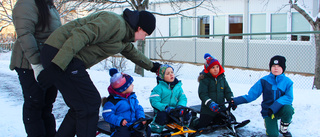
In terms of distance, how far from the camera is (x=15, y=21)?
290cm

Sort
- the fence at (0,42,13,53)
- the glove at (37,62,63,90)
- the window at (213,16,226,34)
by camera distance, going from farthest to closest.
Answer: the fence at (0,42,13,53), the window at (213,16,226,34), the glove at (37,62,63,90)

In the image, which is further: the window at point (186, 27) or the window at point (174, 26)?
the window at point (174, 26)

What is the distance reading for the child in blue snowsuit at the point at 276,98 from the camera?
3.85 metres

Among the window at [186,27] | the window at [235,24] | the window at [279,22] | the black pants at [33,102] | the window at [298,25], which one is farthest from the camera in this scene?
the window at [186,27]

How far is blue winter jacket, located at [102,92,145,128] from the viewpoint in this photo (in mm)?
3389

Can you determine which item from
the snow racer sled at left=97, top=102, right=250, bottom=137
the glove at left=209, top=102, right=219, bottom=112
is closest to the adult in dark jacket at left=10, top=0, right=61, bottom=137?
the snow racer sled at left=97, top=102, right=250, bottom=137

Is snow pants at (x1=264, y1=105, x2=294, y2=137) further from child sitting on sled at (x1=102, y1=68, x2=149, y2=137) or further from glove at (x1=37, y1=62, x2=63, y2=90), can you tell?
glove at (x1=37, y1=62, x2=63, y2=90)

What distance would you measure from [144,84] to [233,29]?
8.49m

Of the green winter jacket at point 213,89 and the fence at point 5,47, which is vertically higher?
the fence at point 5,47

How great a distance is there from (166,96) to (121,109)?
0.83m

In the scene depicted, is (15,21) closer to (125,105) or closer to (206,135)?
(125,105)

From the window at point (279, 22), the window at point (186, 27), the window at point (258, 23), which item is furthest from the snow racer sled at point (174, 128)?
the window at point (186, 27)

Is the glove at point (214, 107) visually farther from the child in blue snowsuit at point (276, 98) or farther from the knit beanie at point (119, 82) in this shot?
the knit beanie at point (119, 82)

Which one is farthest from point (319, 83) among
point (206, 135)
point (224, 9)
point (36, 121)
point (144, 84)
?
point (36, 121)
